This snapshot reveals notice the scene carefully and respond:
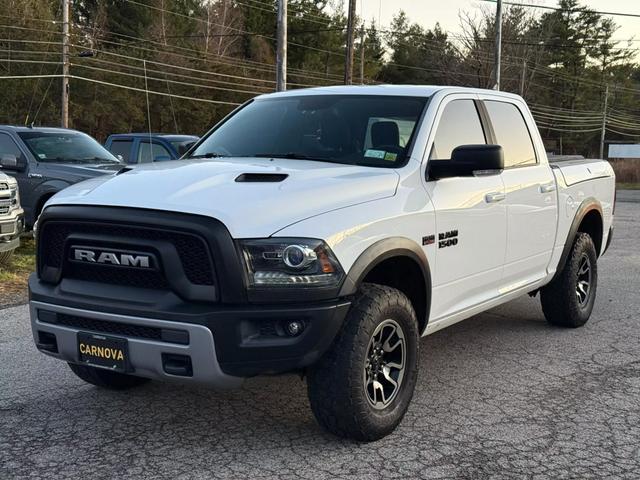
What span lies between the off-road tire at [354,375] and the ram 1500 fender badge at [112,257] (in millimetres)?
973

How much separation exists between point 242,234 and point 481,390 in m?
2.25

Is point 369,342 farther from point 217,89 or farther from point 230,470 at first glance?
point 217,89

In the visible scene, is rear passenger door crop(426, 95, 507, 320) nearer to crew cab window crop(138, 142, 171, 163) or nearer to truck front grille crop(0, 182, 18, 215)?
truck front grille crop(0, 182, 18, 215)

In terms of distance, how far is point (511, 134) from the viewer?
570 cm

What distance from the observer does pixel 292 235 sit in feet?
11.4

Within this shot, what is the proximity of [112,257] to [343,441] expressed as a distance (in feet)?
4.97

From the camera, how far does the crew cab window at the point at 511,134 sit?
5.51 metres

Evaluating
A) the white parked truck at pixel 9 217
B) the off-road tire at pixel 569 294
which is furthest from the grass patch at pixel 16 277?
the off-road tire at pixel 569 294

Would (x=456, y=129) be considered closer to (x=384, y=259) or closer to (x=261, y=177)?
(x=384, y=259)

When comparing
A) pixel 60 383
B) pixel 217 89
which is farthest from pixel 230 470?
pixel 217 89

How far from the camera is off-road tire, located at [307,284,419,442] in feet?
12.0

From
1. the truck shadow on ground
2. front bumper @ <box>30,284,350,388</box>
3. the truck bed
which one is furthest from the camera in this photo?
the truck bed

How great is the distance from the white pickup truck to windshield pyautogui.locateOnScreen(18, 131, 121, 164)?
281 inches

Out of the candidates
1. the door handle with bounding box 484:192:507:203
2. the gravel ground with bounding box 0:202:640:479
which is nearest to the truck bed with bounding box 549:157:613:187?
the door handle with bounding box 484:192:507:203
